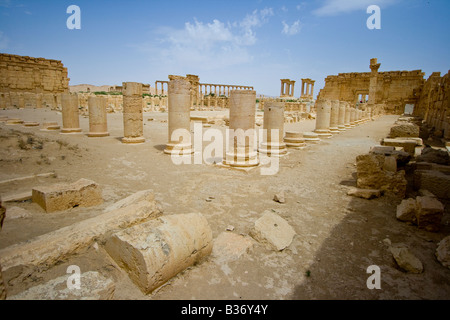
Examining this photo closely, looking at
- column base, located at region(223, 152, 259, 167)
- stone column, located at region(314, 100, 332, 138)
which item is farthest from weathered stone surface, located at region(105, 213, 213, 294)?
stone column, located at region(314, 100, 332, 138)

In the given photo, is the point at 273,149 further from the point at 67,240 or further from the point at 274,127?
the point at 67,240

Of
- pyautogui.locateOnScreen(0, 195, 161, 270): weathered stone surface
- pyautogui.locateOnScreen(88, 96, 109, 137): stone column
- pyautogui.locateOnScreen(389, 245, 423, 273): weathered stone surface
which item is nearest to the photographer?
pyautogui.locateOnScreen(0, 195, 161, 270): weathered stone surface

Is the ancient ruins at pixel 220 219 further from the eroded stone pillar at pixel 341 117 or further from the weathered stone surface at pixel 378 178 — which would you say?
the eroded stone pillar at pixel 341 117

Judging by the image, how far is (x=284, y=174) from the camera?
7.41 meters

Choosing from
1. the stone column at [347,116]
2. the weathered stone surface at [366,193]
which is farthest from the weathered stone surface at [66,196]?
the stone column at [347,116]

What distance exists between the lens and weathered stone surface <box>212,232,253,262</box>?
3.50m

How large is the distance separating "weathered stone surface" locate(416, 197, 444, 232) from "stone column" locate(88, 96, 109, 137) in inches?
489

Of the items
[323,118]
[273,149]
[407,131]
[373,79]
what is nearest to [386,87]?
[373,79]

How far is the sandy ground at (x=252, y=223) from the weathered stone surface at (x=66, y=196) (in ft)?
0.57

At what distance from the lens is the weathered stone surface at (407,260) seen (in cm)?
314

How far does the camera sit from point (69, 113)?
12773 mm

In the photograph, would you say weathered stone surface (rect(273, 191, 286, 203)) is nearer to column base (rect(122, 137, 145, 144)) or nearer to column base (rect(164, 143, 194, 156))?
column base (rect(164, 143, 194, 156))

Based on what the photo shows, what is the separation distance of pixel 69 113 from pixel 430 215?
14.6 meters

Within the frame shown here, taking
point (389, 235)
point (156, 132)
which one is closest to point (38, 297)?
point (389, 235)
